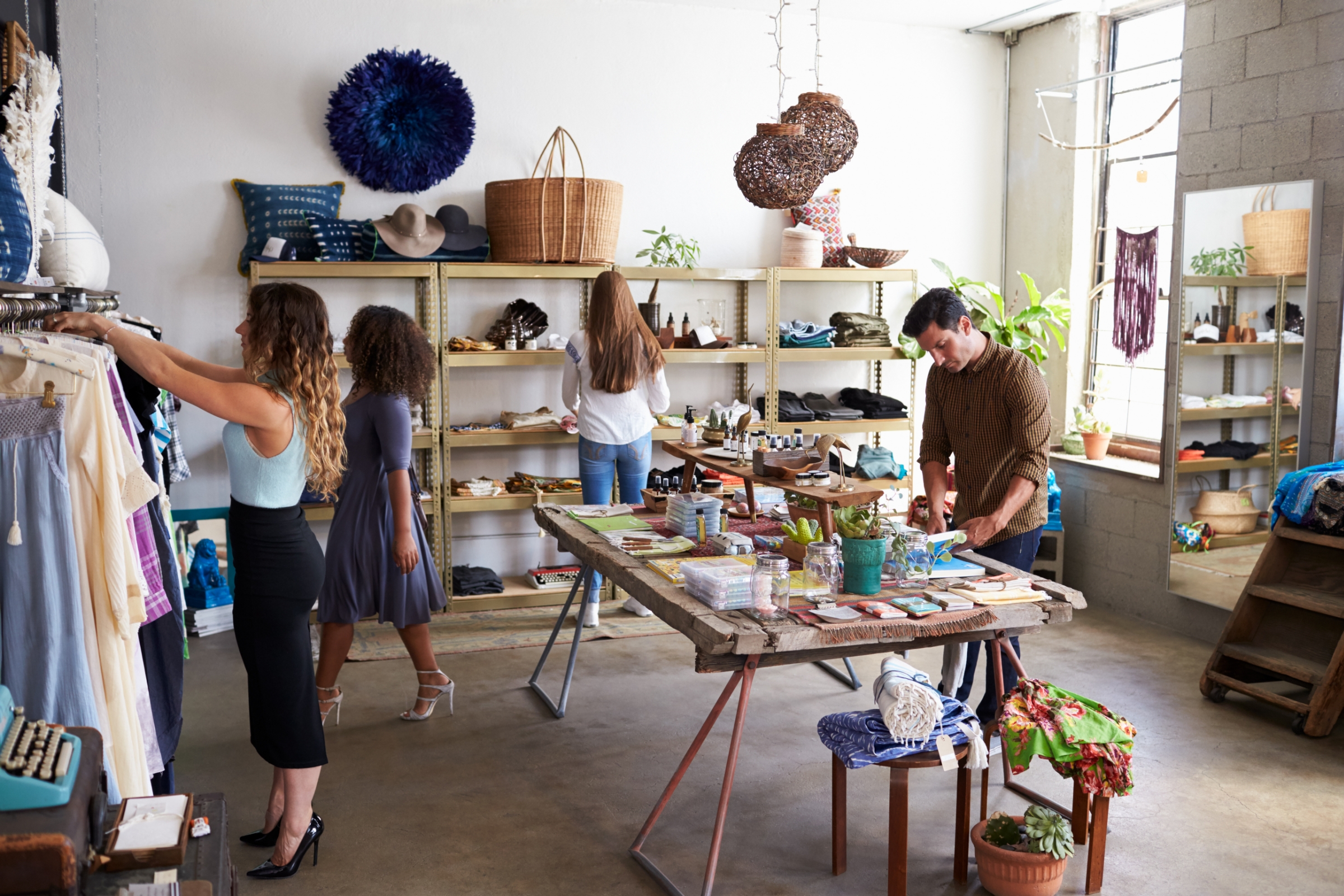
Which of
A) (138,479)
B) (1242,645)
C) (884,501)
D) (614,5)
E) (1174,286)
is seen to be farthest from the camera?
(884,501)

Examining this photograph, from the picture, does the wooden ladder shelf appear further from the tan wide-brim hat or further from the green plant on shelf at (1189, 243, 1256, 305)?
the tan wide-brim hat

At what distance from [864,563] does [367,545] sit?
190 cm

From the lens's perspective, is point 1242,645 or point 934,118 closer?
point 1242,645

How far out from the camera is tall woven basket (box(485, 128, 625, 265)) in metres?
5.90

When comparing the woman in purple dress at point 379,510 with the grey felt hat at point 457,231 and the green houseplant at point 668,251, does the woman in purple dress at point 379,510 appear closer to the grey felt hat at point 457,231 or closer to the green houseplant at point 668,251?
the grey felt hat at point 457,231

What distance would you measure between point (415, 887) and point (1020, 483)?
2.40 metres

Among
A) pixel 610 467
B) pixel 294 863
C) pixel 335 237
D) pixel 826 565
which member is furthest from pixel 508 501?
pixel 826 565

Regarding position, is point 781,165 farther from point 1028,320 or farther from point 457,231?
point 1028,320

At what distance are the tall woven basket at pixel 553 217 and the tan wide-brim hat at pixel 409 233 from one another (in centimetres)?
36

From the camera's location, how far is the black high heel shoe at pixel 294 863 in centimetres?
322

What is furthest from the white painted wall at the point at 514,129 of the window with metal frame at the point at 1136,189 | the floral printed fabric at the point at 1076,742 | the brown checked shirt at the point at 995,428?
the floral printed fabric at the point at 1076,742

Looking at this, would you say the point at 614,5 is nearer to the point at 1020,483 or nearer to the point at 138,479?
the point at 1020,483

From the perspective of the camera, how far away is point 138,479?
251 cm

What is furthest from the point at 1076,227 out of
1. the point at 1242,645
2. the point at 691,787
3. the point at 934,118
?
the point at 691,787
